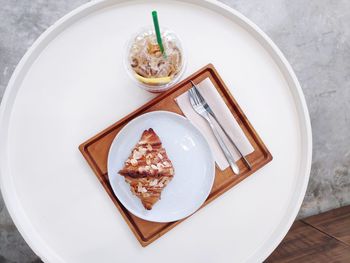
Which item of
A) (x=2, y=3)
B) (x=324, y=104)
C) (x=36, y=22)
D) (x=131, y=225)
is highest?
(x=2, y=3)

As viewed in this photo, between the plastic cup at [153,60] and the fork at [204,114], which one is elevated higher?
the plastic cup at [153,60]

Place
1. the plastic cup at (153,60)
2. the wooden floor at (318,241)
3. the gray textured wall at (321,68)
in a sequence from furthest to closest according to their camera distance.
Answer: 1. the gray textured wall at (321,68)
2. the wooden floor at (318,241)
3. the plastic cup at (153,60)

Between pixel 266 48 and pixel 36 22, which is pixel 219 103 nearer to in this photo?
pixel 266 48

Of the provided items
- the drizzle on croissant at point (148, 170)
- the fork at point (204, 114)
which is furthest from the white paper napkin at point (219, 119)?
the drizzle on croissant at point (148, 170)

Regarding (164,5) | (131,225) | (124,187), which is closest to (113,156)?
(124,187)

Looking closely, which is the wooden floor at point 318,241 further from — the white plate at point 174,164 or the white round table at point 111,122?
Result: the white plate at point 174,164

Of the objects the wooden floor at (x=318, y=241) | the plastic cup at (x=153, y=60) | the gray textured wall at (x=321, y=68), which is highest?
the plastic cup at (x=153, y=60)
